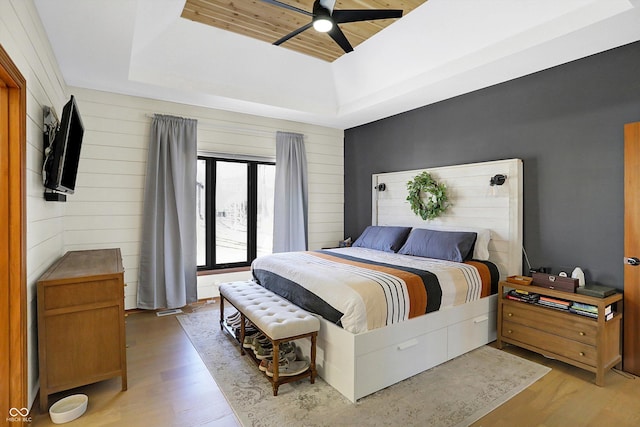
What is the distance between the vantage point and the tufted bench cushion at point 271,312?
2402 millimetres

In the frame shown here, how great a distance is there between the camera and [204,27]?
11.6 feet

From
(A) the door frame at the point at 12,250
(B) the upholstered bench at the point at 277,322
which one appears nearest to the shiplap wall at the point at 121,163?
(B) the upholstered bench at the point at 277,322

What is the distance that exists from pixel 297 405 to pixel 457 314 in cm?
156

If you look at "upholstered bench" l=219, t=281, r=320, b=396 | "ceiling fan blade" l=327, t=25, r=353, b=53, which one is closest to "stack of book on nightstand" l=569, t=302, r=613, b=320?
"upholstered bench" l=219, t=281, r=320, b=396

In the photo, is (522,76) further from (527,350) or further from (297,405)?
(297,405)

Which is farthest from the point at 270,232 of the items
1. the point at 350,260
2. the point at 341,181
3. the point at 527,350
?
the point at 527,350

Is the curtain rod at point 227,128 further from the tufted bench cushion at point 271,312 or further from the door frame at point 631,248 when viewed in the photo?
the door frame at point 631,248

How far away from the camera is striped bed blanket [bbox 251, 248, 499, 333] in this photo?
2.42 m

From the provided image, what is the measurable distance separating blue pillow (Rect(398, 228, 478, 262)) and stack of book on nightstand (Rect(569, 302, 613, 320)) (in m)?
0.98

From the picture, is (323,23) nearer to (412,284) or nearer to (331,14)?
(331,14)

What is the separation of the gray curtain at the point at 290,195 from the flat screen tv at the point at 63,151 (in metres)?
2.67

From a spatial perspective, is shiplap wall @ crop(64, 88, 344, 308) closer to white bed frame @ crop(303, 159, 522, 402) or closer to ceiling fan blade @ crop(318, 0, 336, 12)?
white bed frame @ crop(303, 159, 522, 402)

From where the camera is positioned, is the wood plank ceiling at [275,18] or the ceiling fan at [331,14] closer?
the ceiling fan at [331,14]

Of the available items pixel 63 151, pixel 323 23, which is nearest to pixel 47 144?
pixel 63 151
